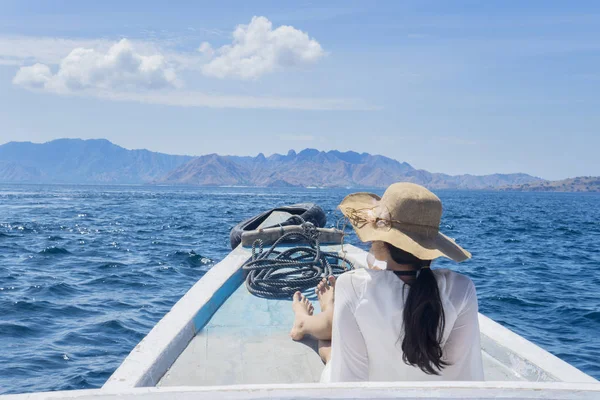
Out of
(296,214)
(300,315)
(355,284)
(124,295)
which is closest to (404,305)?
(355,284)

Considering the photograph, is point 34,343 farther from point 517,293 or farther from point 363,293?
point 517,293

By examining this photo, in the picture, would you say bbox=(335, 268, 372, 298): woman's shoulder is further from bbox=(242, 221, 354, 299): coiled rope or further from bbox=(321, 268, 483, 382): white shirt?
bbox=(242, 221, 354, 299): coiled rope

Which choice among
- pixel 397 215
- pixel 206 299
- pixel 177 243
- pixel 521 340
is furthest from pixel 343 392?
pixel 177 243

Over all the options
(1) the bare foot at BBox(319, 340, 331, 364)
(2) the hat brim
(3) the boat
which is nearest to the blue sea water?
(3) the boat

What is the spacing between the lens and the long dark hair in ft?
7.62

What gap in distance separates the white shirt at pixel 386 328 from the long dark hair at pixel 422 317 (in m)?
0.04

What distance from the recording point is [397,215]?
2.41 meters

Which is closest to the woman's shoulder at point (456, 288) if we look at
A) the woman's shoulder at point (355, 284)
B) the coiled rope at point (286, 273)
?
the woman's shoulder at point (355, 284)

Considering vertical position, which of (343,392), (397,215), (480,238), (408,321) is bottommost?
(480,238)

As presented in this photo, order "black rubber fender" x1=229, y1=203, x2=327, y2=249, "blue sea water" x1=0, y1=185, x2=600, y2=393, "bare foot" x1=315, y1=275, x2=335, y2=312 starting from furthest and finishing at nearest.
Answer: "black rubber fender" x1=229, y1=203, x2=327, y2=249 → "blue sea water" x1=0, y1=185, x2=600, y2=393 → "bare foot" x1=315, y1=275, x2=335, y2=312

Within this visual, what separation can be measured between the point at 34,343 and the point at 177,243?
12.6 metres

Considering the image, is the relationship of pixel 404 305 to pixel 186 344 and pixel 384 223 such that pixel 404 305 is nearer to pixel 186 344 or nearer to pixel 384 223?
pixel 384 223

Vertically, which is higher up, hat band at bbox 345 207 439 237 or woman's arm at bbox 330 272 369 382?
hat band at bbox 345 207 439 237

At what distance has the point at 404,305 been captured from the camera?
236 centimetres
